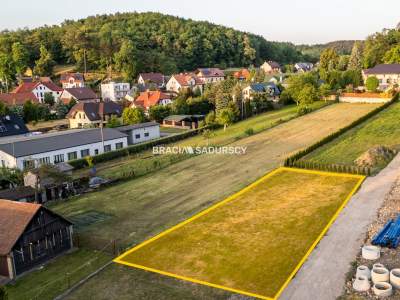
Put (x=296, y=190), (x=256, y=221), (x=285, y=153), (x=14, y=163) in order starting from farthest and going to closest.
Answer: (x=285, y=153)
(x=14, y=163)
(x=296, y=190)
(x=256, y=221)

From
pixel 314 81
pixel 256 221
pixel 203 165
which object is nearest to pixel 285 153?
pixel 203 165

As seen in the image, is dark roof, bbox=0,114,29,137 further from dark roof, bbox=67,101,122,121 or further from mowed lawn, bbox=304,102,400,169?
mowed lawn, bbox=304,102,400,169

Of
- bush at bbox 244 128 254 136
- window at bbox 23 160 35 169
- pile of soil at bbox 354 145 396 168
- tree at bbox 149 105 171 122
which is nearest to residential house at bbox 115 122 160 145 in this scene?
tree at bbox 149 105 171 122

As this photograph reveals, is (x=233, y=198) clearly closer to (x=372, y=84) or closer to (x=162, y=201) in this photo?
(x=162, y=201)

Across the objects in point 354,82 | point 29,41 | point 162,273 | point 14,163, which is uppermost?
point 29,41

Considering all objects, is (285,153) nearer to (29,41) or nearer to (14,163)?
(14,163)

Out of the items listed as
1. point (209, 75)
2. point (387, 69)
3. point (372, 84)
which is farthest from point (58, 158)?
point (209, 75)

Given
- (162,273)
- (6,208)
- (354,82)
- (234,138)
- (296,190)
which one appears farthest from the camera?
(354,82)
